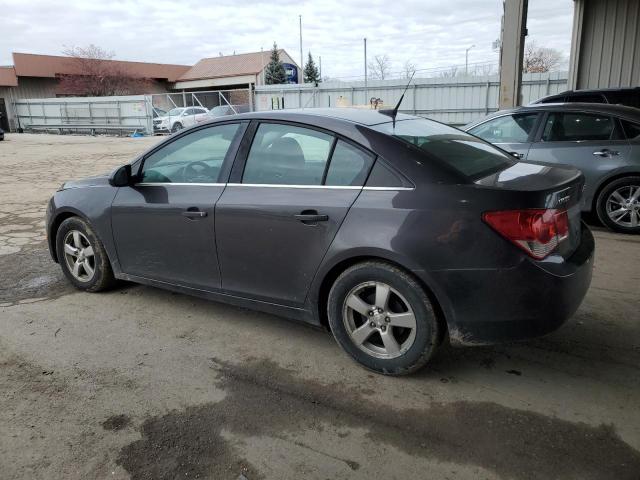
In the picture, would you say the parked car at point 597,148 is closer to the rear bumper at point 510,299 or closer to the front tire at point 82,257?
the rear bumper at point 510,299

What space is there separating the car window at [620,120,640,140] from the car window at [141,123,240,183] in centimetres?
500

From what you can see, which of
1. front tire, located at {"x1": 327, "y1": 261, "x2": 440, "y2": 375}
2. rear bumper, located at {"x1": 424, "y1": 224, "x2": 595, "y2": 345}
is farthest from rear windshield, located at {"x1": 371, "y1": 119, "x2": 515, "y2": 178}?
front tire, located at {"x1": 327, "y1": 261, "x2": 440, "y2": 375}

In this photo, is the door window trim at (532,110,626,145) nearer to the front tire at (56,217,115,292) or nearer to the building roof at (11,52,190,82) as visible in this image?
the front tire at (56,217,115,292)

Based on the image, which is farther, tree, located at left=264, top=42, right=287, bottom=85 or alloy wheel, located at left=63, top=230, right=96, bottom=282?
tree, located at left=264, top=42, right=287, bottom=85

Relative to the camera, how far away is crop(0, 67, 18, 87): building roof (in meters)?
41.0

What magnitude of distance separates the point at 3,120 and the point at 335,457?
47.2 metres

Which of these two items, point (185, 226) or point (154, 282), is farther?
point (154, 282)

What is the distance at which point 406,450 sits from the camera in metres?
2.56

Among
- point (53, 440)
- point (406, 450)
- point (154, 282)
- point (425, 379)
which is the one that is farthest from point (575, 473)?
point (154, 282)

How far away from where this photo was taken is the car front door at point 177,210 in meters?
3.75

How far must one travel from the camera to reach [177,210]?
3848 mm

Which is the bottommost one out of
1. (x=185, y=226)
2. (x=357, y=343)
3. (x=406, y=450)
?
(x=406, y=450)

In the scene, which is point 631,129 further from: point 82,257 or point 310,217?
point 82,257

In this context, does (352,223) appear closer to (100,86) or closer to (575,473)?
(575,473)
